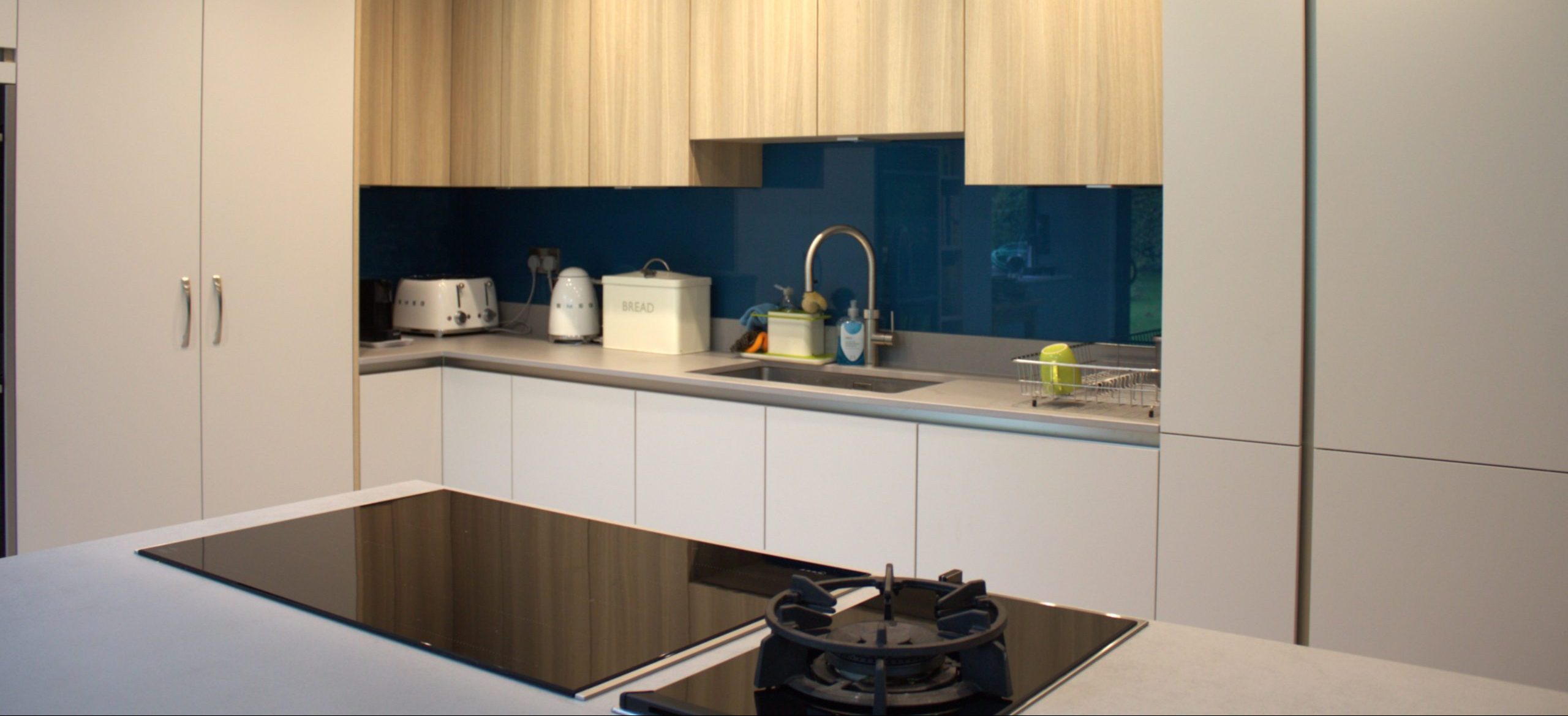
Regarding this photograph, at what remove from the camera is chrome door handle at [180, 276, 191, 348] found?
3.33 m

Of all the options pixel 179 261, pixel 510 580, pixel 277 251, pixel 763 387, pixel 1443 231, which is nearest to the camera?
pixel 510 580

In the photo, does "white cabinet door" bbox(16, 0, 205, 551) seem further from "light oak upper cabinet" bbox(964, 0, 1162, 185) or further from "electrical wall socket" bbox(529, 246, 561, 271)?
"light oak upper cabinet" bbox(964, 0, 1162, 185)

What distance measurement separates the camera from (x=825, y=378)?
3.59 meters

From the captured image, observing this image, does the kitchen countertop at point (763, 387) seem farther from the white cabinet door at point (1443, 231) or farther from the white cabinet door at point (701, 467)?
the white cabinet door at point (1443, 231)

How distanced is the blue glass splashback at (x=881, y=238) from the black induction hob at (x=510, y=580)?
6.21 ft

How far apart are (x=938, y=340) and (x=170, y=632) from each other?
256 cm

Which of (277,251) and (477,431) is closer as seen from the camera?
(277,251)

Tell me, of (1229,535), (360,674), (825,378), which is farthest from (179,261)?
(1229,535)

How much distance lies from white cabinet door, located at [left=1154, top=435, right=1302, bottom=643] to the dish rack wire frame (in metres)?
0.24

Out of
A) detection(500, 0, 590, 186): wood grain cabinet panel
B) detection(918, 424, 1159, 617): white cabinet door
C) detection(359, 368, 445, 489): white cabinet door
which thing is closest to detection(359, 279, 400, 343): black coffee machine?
detection(359, 368, 445, 489): white cabinet door

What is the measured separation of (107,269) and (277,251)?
456 millimetres

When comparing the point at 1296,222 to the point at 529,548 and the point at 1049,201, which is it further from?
the point at 529,548

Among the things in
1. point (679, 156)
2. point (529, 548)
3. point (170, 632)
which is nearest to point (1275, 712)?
point (529, 548)

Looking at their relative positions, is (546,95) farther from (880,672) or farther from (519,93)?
(880,672)
